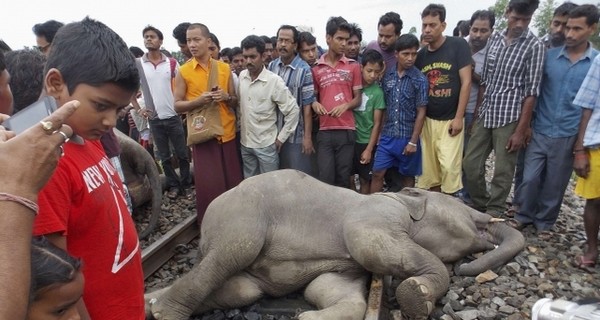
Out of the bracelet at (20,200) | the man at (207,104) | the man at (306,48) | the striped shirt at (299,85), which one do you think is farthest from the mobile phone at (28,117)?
the man at (306,48)

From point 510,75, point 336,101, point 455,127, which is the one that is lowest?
point 455,127

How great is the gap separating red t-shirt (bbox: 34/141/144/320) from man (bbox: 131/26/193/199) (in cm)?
440

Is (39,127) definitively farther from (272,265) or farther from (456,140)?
(456,140)

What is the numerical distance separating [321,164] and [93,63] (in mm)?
3801

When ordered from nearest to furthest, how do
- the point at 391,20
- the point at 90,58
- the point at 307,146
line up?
the point at 90,58 → the point at 307,146 → the point at 391,20

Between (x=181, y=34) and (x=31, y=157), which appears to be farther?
(x=181, y=34)

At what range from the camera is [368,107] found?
5137 millimetres

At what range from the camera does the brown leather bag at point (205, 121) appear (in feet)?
15.6

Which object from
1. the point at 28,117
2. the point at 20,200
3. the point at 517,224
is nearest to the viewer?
the point at 20,200

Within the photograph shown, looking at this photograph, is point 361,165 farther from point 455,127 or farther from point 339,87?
point 455,127

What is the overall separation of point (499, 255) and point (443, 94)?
6.62ft

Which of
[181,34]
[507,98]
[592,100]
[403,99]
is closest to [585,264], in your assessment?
[592,100]

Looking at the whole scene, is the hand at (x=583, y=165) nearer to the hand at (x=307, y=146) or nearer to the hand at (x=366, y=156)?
the hand at (x=366, y=156)

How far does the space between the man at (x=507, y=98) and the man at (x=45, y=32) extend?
523cm
